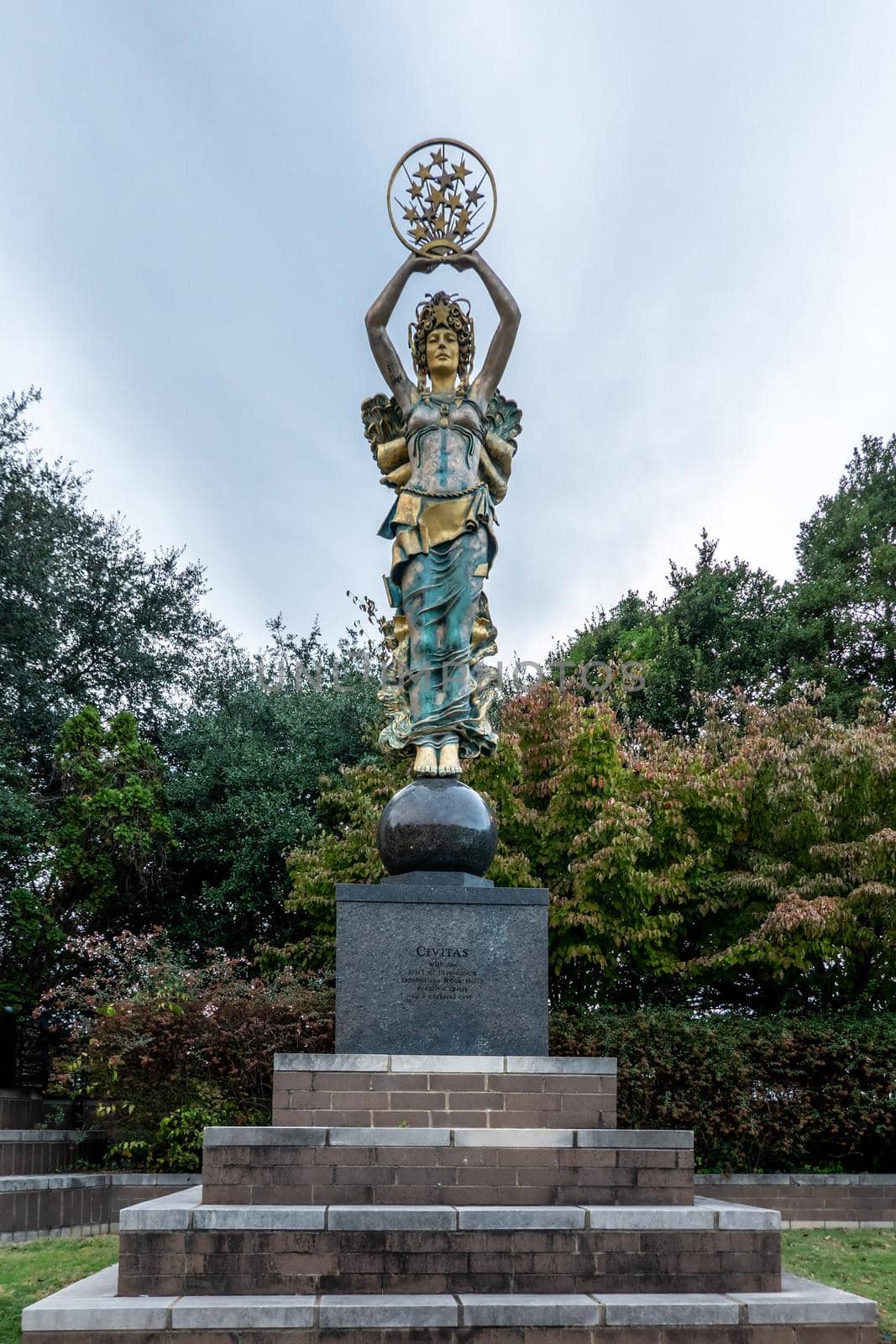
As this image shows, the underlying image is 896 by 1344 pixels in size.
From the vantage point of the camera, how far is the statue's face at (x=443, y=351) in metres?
9.45

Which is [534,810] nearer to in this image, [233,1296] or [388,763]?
[388,763]

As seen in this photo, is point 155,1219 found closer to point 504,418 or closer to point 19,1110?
point 504,418

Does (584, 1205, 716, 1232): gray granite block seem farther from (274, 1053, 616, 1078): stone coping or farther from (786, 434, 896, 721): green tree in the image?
(786, 434, 896, 721): green tree

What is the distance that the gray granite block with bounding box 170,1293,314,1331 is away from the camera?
5246 mm

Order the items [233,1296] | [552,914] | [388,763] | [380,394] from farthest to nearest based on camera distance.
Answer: [388,763]
[552,914]
[380,394]
[233,1296]

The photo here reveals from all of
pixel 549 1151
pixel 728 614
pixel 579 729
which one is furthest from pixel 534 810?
pixel 728 614

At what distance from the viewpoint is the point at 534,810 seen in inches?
602

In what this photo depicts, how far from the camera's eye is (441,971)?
7.69 m

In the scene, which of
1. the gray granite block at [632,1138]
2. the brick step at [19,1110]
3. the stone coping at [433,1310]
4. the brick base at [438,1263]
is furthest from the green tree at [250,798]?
the stone coping at [433,1310]

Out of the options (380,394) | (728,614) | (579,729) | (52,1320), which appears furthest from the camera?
(728,614)

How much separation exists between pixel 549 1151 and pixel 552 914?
7.58 meters

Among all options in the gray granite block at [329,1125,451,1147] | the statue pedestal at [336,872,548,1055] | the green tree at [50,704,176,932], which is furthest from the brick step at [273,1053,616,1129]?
the green tree at [50,704,176,932]

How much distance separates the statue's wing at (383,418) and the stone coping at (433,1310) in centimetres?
624

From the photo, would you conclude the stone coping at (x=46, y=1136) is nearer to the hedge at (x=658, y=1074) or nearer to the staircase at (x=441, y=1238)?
the hedge at (x=658, y=1074)
